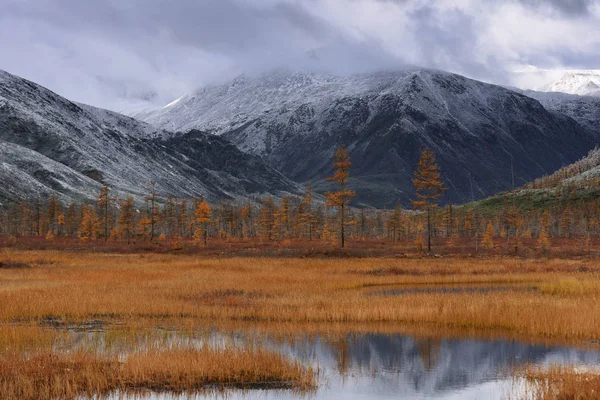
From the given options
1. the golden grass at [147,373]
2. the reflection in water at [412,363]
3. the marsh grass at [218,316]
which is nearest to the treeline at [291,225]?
the marsh grass at [218,316]

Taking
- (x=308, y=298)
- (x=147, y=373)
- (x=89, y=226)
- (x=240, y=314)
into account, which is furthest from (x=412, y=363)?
(x=89, y=226)

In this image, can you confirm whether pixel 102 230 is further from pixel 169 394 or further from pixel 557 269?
pixel 169 394

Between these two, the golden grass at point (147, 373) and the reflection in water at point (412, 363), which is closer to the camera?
the golden grass at point (147, 373)

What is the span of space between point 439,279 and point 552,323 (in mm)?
18127

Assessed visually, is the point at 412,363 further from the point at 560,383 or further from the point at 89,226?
the point at 89,226

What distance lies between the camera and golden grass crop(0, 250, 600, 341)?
2378 cm

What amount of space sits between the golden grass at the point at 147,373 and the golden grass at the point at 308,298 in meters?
7.57

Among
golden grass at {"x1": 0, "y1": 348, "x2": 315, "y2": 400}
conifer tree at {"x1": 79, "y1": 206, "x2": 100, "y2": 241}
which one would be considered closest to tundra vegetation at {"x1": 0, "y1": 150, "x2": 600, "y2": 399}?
golden grass at {"x1": 0, "y1": 348, "x2": 315, "y2": 400}

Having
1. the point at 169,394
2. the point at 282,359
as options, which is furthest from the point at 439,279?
the point at 169,394

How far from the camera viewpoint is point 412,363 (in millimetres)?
18672

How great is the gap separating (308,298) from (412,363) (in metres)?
10.4

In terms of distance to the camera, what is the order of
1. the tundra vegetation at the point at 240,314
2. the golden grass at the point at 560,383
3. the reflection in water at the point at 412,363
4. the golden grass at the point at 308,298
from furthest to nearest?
the golden grass at the point at 308,298, the reflection in water at the point at 412,363, the tundra vegetation at the point at 240,314, the golden grass at the point at 560,383

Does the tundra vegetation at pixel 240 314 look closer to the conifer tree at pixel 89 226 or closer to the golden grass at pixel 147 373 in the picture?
the golden grass at pixel 147 373

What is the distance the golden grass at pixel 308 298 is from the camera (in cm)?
2378
